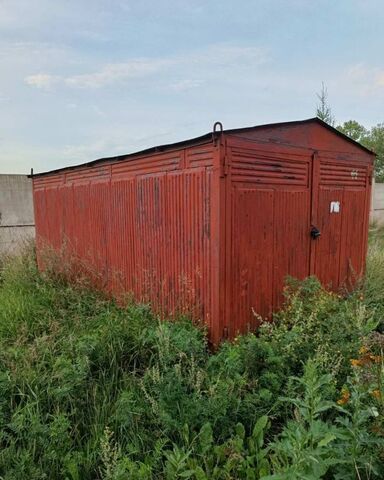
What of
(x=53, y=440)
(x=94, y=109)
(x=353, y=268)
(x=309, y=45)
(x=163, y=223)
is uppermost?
(x=309, y=45)

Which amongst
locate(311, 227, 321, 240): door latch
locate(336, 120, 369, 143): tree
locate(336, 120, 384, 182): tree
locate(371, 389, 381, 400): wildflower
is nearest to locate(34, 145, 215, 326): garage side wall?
locate(311, 227, 321, 240): door latch

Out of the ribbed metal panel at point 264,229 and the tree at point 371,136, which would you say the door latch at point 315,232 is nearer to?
the ribbed metal panel at point 264,229

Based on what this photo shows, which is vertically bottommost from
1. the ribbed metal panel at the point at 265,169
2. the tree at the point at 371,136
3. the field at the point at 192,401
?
the field at the point at 192,401

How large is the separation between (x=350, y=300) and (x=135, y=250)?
2762 mm

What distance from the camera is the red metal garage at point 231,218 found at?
2986 millimetres

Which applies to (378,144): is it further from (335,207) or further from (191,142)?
(191,142)

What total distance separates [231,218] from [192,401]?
61.9 inches

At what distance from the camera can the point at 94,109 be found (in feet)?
19.8

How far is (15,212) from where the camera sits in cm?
773

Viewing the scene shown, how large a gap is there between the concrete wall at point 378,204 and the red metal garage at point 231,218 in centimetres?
1078

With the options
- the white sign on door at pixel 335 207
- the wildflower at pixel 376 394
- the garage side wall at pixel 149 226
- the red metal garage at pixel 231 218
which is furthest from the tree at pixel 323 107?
the wildflower at pixel 376 394

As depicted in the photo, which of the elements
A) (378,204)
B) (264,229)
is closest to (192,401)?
(264,229)

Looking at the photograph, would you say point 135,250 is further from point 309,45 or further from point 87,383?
point 309,45

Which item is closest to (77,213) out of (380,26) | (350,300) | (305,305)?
(305,305)
